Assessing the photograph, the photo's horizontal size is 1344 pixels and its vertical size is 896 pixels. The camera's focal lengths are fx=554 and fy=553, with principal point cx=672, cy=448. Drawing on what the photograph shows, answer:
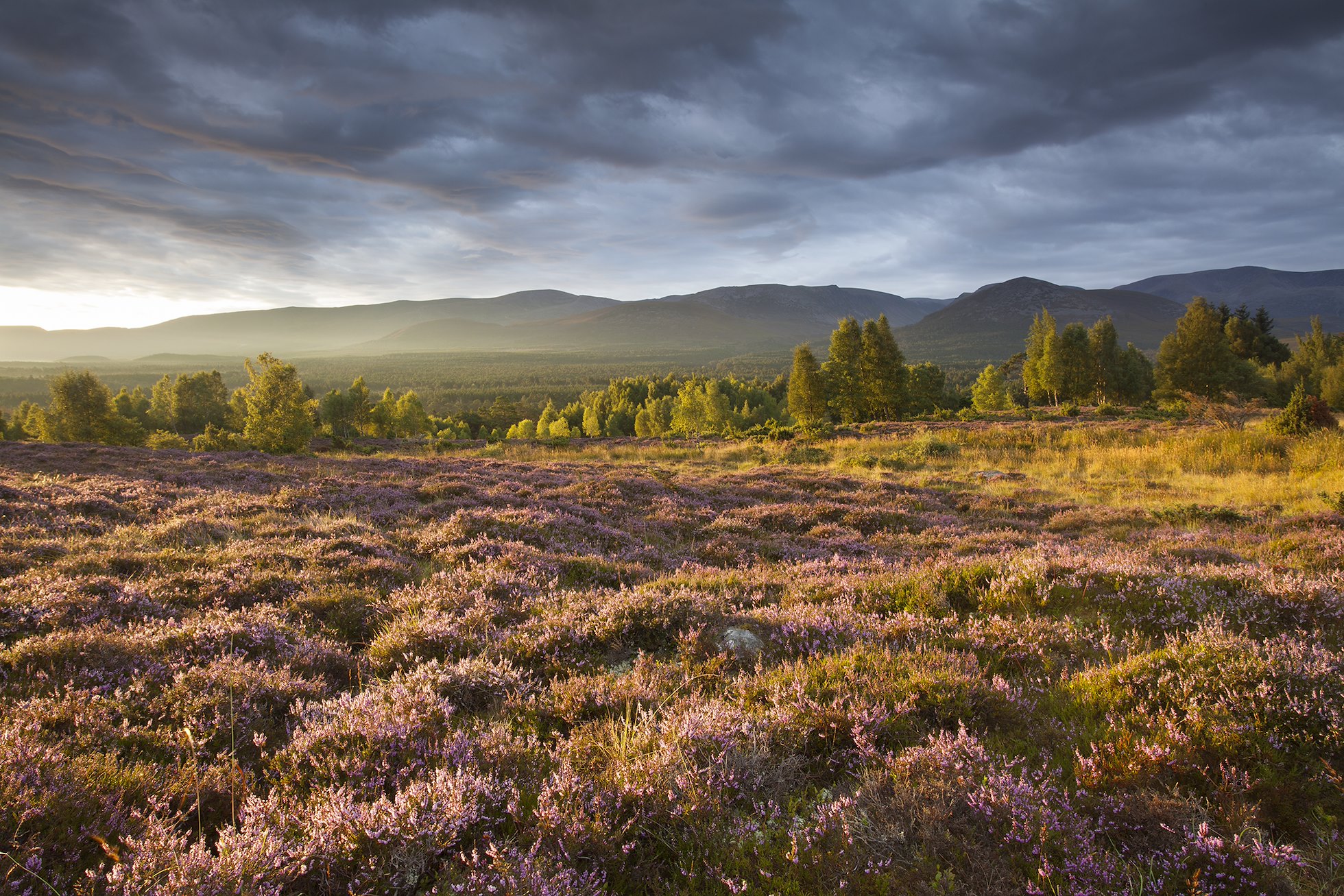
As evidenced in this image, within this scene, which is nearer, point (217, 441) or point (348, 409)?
point (217, 441)

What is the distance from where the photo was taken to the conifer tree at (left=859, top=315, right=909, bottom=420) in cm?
5841

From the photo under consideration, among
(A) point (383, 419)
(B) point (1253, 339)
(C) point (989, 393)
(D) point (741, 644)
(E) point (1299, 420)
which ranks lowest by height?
(A) point (383, 419)

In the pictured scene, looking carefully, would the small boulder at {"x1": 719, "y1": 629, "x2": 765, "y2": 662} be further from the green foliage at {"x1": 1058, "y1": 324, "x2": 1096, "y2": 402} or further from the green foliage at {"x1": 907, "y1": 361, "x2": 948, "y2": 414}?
the green foliage at {"x1": 907, "y1": 361, "x2": 948, "y2": 414}

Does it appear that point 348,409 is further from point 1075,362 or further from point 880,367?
point 1075,362

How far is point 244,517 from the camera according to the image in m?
10.5

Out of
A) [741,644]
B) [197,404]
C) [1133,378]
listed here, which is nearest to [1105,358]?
[1133,378]

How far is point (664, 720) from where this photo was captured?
3.45 metres

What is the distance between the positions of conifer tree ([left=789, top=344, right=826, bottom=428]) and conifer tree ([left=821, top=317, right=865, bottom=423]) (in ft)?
8.59

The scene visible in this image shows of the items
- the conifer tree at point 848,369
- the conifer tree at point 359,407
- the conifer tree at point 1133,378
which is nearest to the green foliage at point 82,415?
the conifer tree at point 359,407

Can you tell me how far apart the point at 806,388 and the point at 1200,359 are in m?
36.1

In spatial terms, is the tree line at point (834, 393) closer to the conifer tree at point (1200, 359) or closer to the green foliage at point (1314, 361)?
the conifer tree at point (1200, 359)

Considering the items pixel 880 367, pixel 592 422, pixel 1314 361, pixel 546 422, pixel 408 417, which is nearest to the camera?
pixel 880 367

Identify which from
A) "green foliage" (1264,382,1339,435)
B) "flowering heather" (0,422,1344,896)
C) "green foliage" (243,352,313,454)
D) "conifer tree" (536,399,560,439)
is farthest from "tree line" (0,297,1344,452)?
"flowering heather" (0,422,1344,896)

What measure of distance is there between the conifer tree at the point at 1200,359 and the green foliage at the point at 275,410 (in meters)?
71.8
